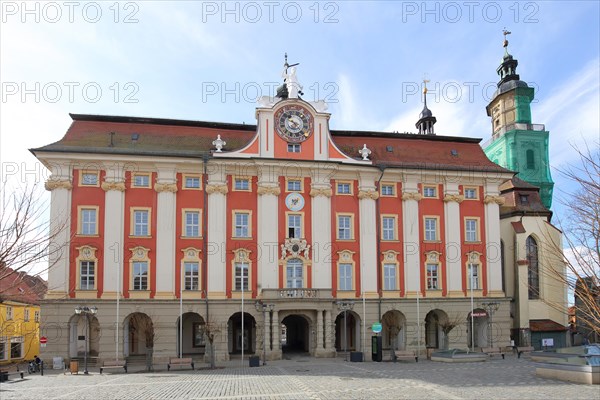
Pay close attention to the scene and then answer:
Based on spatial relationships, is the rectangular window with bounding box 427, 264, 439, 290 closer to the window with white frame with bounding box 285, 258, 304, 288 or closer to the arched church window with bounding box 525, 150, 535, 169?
the window with white frame with bounding box 285, 258, 304, 288

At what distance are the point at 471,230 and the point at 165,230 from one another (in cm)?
2411

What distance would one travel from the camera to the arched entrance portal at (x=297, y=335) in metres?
49.2

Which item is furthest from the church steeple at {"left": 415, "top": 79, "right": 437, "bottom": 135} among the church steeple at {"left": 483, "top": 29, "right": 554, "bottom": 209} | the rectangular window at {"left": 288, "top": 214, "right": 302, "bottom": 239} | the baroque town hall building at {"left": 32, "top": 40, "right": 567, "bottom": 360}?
the rectangular window at {"left": 288, "top": 214, "right": 302, "bottom": 239}

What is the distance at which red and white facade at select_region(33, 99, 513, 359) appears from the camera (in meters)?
42.2

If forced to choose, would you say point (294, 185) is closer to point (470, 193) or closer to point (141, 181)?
point (141, 181)

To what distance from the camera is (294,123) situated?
1815 inches

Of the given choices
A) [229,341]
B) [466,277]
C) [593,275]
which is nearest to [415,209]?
[466,277]

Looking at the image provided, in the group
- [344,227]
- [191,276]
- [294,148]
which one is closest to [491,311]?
[344,227]

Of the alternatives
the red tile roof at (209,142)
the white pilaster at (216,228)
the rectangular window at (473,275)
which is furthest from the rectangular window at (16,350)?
the rectangular window at (473,275)

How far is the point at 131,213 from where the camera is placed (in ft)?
142

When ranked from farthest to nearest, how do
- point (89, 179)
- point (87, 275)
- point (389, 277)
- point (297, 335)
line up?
1. point (297, 335)
2. point (389, 277)
3. point (89, 179)
4. point (87, 275)

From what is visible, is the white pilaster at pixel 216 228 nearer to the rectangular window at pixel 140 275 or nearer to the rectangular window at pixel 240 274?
the rectangular window at pixel 240 274

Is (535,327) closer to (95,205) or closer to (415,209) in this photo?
(415,209)

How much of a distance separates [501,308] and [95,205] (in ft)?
105
